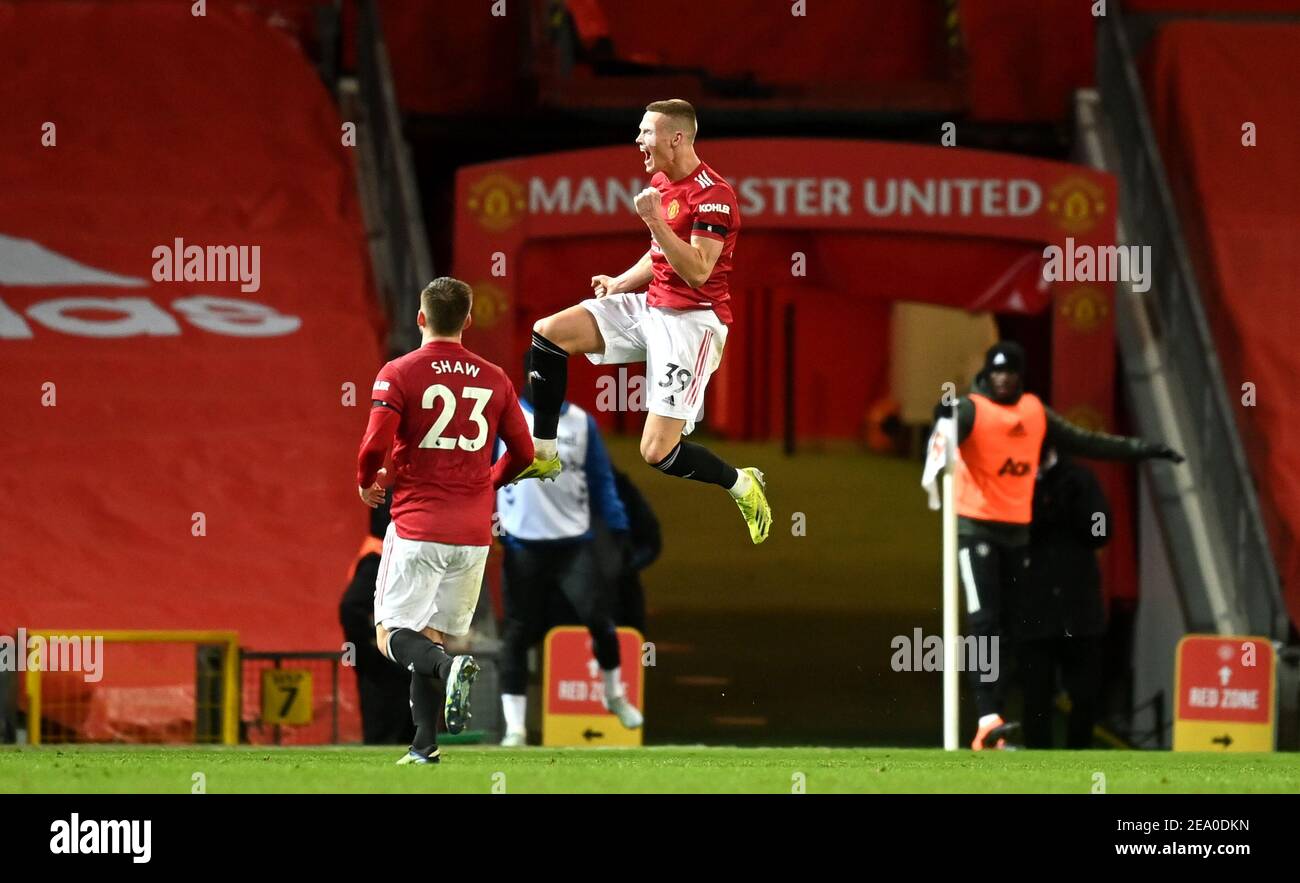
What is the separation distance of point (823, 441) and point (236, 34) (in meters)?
16.5

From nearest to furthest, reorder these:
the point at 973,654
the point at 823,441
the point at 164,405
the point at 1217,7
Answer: the point at 973,654 → the point at 164,405 → the point at 1217,7 → the point at 823,441

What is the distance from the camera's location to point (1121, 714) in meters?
16.5

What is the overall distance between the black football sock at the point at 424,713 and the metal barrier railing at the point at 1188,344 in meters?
7.16

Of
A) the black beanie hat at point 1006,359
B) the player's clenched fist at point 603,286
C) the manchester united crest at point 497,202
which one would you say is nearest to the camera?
the player's clenched fist at point 603,286

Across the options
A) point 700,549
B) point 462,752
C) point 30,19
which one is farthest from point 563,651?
point 700,549

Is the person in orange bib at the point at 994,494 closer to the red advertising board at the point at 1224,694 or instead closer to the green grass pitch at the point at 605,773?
the red advertising board at the point at 1224,694

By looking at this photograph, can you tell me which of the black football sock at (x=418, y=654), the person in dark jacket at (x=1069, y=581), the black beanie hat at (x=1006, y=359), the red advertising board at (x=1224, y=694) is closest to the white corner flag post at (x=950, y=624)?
the black beanie hat at (x=1006, y=359)

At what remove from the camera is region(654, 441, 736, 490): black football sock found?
10.1m

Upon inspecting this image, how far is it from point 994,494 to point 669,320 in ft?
9.52

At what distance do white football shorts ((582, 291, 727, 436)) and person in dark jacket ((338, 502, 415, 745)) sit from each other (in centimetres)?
275

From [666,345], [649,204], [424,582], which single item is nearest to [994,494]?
[666,345]

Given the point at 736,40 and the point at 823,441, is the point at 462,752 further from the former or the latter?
the point at 823,441

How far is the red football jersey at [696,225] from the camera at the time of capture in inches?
383

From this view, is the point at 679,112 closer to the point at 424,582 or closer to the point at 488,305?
the point at 424,582
